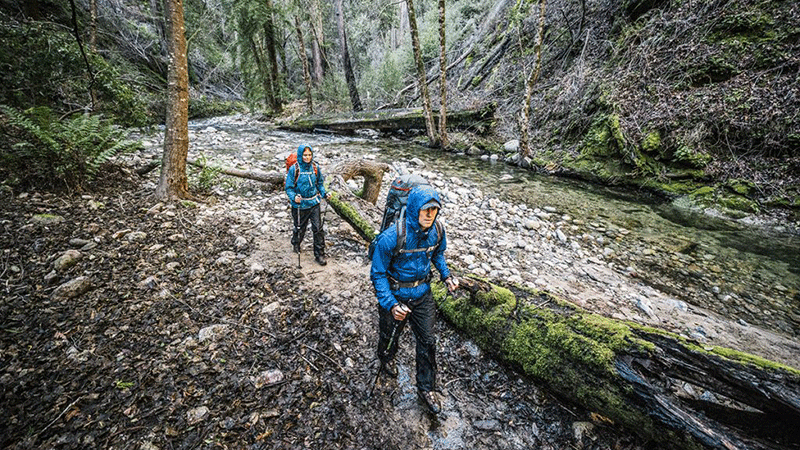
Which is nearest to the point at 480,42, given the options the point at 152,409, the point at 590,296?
the point at 590,296

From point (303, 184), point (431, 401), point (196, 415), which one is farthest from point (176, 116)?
point (431, 401)

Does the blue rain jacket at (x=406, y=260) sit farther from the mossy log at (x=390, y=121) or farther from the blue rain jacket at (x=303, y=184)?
the mossy log at (x=390, y=121)

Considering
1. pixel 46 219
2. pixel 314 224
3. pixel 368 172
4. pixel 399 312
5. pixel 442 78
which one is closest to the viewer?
pixel 399 312

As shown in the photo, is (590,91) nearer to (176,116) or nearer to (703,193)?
(703,193)

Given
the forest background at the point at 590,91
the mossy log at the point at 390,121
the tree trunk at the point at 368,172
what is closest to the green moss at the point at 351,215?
the tree trunk at the point at 368,172

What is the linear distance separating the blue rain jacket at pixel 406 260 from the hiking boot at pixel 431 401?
1000mm

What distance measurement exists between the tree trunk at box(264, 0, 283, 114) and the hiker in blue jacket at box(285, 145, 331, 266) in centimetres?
1691

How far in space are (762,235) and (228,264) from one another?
11.4 metres

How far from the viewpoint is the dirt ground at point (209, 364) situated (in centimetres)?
264

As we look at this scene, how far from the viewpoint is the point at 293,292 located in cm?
454

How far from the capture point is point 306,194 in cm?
522

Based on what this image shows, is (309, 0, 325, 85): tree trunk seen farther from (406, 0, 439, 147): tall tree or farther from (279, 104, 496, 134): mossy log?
(406, 0, 439, 147): tall tree

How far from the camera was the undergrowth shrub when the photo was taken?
5.35 metres

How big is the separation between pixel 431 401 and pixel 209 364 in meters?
2.36
